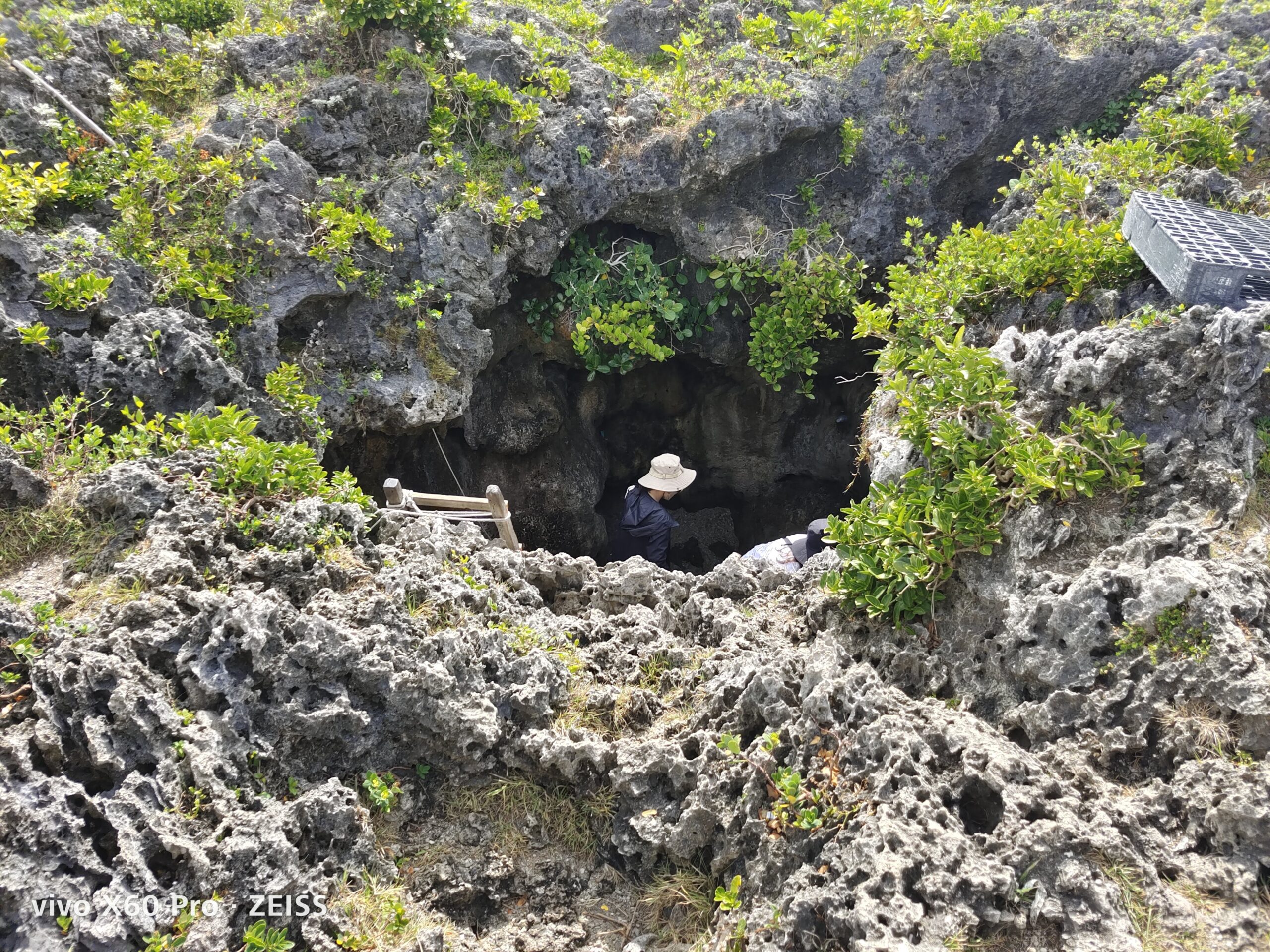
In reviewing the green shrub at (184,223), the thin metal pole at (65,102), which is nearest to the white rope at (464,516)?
the green shrub at (184,223)

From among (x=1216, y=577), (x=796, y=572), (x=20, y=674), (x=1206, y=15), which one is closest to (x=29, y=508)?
(x=20, y=674)

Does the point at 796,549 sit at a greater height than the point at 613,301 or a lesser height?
lesser

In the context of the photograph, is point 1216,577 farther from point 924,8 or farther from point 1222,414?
point 924,8

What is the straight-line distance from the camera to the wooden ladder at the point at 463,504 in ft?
21.9

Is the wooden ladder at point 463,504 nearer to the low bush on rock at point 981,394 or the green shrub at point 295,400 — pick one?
the green shrub at point 295,400

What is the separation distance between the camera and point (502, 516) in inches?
278

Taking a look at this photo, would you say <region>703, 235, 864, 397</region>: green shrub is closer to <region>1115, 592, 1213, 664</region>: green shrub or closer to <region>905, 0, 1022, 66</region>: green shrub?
<region>905, 0, 1022, 66</region>: green shrub

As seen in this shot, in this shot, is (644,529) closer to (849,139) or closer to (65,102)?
(849,139)

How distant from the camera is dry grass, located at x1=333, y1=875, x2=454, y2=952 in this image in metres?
3.26

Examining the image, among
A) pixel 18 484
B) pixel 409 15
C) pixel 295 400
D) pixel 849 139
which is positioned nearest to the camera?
pixel 18 484

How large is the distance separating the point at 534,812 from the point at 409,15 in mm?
7664

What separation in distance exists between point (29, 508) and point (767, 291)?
288 inches

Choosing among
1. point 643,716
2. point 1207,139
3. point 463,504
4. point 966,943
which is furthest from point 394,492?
point 1207,139

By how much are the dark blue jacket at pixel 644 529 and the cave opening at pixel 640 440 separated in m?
2.30
